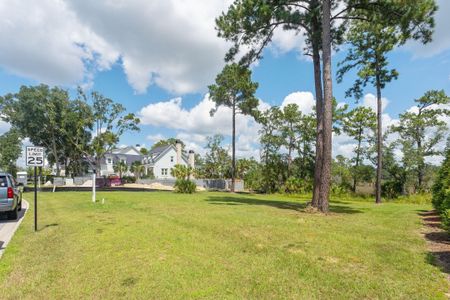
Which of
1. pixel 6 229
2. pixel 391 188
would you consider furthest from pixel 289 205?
pixel 391 188

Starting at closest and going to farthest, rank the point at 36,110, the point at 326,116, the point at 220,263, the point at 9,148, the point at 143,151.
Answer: the point at 220,263 < the point at 326,116 < the point at 36,110 < the point at 9,148 < the point at 143,151

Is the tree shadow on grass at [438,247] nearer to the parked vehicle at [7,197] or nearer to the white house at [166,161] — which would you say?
the parked vehicle at [7,197]

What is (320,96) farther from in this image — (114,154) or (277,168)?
(114,154)

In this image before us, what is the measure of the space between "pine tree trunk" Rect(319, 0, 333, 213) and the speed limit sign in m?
8.88

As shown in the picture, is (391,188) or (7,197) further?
(391,188)

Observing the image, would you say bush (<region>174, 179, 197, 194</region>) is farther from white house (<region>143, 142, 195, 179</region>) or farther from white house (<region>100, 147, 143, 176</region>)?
white house (<region>100, 147, 143, 176</region>)

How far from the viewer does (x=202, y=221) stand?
28.1 feet

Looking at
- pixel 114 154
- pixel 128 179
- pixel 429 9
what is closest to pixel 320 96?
pixel 429 9

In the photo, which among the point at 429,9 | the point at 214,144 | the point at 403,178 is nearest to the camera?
the point at 429,9

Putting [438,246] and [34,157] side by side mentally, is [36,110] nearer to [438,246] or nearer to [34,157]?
[34,157]

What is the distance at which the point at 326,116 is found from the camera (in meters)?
10.5

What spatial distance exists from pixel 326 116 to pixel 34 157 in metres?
9.18

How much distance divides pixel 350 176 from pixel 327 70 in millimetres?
20300

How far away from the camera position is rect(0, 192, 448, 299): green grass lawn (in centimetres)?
386
